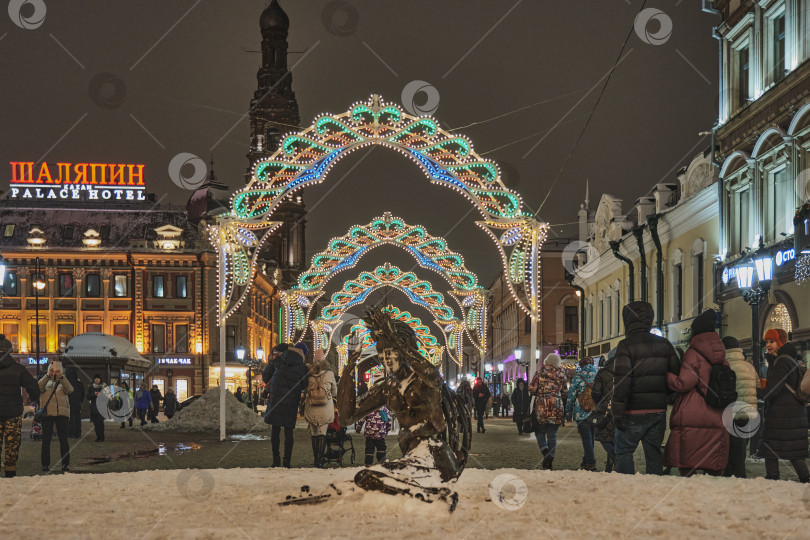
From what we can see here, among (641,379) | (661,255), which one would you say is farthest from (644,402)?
(661,255)

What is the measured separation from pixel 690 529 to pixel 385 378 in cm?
239

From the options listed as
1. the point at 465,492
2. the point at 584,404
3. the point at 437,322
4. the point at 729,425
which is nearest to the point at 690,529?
the point at 465,492

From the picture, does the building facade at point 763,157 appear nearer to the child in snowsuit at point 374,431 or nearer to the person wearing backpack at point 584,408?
the person wearing backpack at point 584,408

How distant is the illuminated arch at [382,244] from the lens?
3125 cm

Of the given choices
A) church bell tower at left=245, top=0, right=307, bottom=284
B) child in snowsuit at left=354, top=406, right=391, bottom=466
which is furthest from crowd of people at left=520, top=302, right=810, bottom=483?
church bell tower at left=245, top=0, right=307, bottom=284

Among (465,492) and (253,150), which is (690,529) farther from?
(253,150)

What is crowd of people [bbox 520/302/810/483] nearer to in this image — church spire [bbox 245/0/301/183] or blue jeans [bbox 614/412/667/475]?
blue jeans [bbox 614/412/667/475]

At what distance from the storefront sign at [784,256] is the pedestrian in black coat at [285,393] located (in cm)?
1085

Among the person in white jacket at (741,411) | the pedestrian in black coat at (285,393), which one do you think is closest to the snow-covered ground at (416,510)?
the person in white jacket at (741,411)

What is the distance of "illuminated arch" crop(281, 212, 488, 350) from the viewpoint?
3125 cm

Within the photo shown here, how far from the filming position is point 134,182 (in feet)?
236

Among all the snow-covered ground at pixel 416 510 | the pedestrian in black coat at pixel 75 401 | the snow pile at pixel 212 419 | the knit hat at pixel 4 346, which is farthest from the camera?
the snow pile at pixel 212 419

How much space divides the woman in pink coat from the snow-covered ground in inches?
7.1

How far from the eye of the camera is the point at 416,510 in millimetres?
6938
